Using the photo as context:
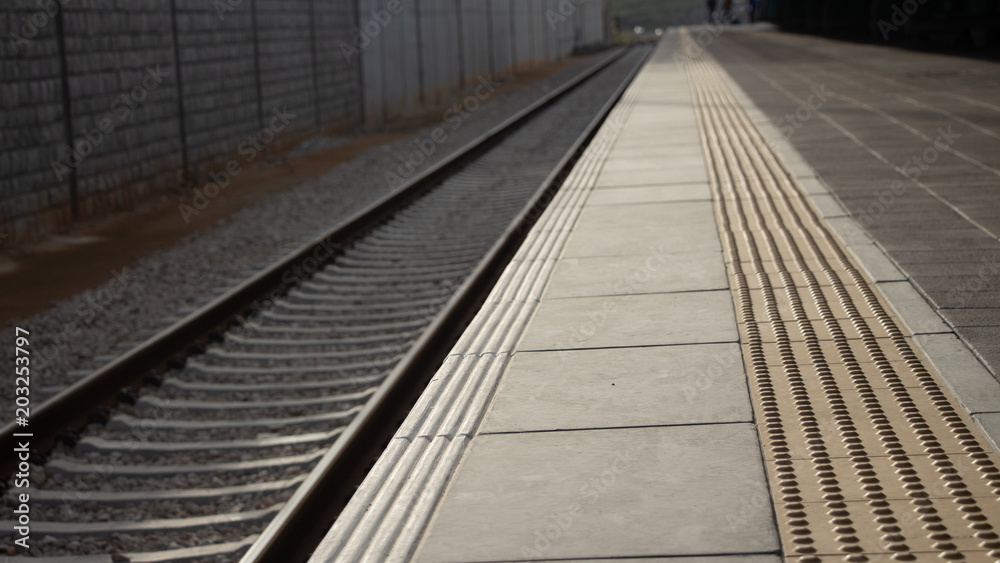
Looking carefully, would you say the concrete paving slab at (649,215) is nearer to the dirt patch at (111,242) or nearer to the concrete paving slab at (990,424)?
the concrete paving slab at (990,424)

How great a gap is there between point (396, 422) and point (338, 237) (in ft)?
14.6

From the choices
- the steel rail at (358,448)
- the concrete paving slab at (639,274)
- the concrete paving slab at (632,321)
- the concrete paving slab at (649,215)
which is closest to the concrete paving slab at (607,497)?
the steel rail at (358,448)

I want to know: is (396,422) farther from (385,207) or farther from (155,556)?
(385,207)

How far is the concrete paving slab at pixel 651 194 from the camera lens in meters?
8.62

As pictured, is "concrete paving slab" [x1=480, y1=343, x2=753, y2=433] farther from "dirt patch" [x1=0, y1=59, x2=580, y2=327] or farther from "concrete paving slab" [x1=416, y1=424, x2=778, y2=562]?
"dirt patch" [x1=0, y1=59, x2=580, y2=327]

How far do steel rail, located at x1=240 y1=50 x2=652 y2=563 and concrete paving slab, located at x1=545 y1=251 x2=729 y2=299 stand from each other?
73 centimetres

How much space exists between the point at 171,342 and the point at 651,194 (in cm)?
445

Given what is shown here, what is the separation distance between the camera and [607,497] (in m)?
3.16

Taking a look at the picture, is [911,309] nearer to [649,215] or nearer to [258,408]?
[649,215]

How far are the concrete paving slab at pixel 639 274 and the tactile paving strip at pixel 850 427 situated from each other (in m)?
0.17

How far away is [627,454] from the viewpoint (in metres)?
3.48

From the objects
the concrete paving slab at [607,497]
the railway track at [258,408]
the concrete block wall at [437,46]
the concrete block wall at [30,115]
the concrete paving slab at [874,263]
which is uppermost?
the concrete block wall at [437,46]

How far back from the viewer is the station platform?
293 cm

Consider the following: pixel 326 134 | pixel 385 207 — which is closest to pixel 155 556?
pixel 385 207
